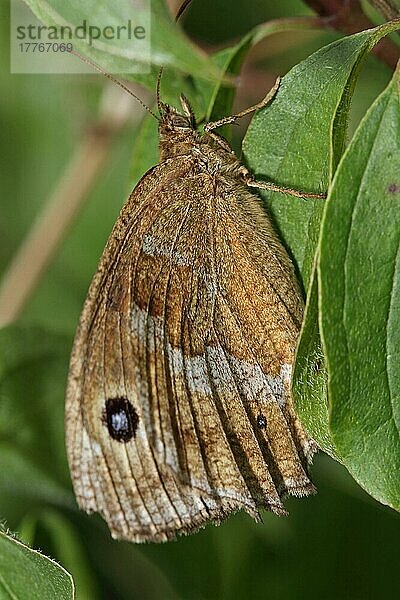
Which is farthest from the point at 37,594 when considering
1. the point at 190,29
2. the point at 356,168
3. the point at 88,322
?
the point at 190,29

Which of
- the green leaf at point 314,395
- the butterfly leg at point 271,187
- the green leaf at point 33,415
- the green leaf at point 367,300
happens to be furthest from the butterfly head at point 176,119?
the green leaf at point 33,415

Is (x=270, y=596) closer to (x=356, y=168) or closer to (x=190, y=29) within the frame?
(x=356, y=168)

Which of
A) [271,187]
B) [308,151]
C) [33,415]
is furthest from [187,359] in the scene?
[33,415]

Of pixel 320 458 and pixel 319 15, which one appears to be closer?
pixel 319 15

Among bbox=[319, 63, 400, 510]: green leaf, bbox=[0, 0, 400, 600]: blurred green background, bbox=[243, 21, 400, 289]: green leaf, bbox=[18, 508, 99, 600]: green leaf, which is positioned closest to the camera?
bbox=[319, 63, 400, 510]: green leaf

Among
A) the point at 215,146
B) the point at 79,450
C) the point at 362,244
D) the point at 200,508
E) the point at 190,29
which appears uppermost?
the point at 190,29

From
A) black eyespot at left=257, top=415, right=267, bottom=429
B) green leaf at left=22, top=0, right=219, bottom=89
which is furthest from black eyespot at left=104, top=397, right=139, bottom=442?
green leaf at left=22, top=0, right=219, bottom=89

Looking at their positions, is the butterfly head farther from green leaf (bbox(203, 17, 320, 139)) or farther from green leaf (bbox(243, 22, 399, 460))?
green leaf (bbox(243, 22, 399, 460))
